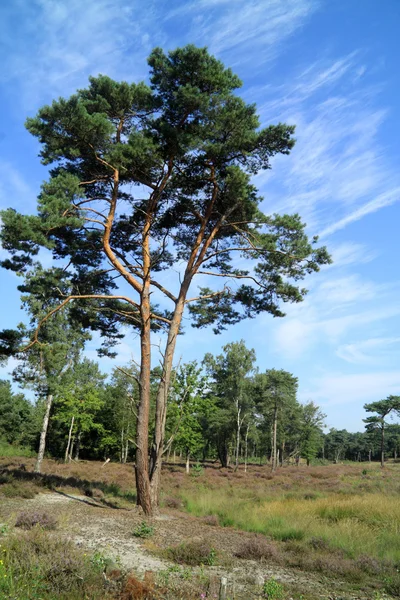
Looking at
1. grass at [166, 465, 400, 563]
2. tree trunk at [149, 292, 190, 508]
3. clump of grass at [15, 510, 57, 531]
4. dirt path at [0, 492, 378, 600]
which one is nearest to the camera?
dirt path at [0, 492, 378, 600]

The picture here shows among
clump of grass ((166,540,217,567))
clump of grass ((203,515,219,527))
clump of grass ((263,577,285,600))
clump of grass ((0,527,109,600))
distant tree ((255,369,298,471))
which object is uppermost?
distant tree ((255,369,298,471))

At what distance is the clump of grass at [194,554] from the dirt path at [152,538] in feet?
0.68

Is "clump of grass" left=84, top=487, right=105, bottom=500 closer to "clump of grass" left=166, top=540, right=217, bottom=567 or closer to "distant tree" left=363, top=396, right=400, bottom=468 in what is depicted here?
"clump of grass" left=166, top=540, right=217, bottom=567

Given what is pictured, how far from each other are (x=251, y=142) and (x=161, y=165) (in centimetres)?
290

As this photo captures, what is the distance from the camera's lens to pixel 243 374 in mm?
42031

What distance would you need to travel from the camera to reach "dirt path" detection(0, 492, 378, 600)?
20.6 ft

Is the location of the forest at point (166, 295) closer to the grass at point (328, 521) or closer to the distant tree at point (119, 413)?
the grass at point (328, 521)

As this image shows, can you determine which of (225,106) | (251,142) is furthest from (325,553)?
(225,106)

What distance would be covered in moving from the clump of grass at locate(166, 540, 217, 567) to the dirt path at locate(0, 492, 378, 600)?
0.21m

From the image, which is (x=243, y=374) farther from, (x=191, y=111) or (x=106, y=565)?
(x=106, y=565)

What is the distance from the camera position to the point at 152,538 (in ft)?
28.3

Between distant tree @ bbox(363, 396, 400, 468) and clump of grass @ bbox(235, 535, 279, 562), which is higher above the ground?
distant tree @ bbox(363, 396, 400, 468)

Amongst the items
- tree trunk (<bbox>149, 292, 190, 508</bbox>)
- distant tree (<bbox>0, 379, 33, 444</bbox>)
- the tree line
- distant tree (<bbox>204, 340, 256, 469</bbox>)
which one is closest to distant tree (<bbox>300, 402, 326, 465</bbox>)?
the tree line

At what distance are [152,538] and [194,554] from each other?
6.35ft
